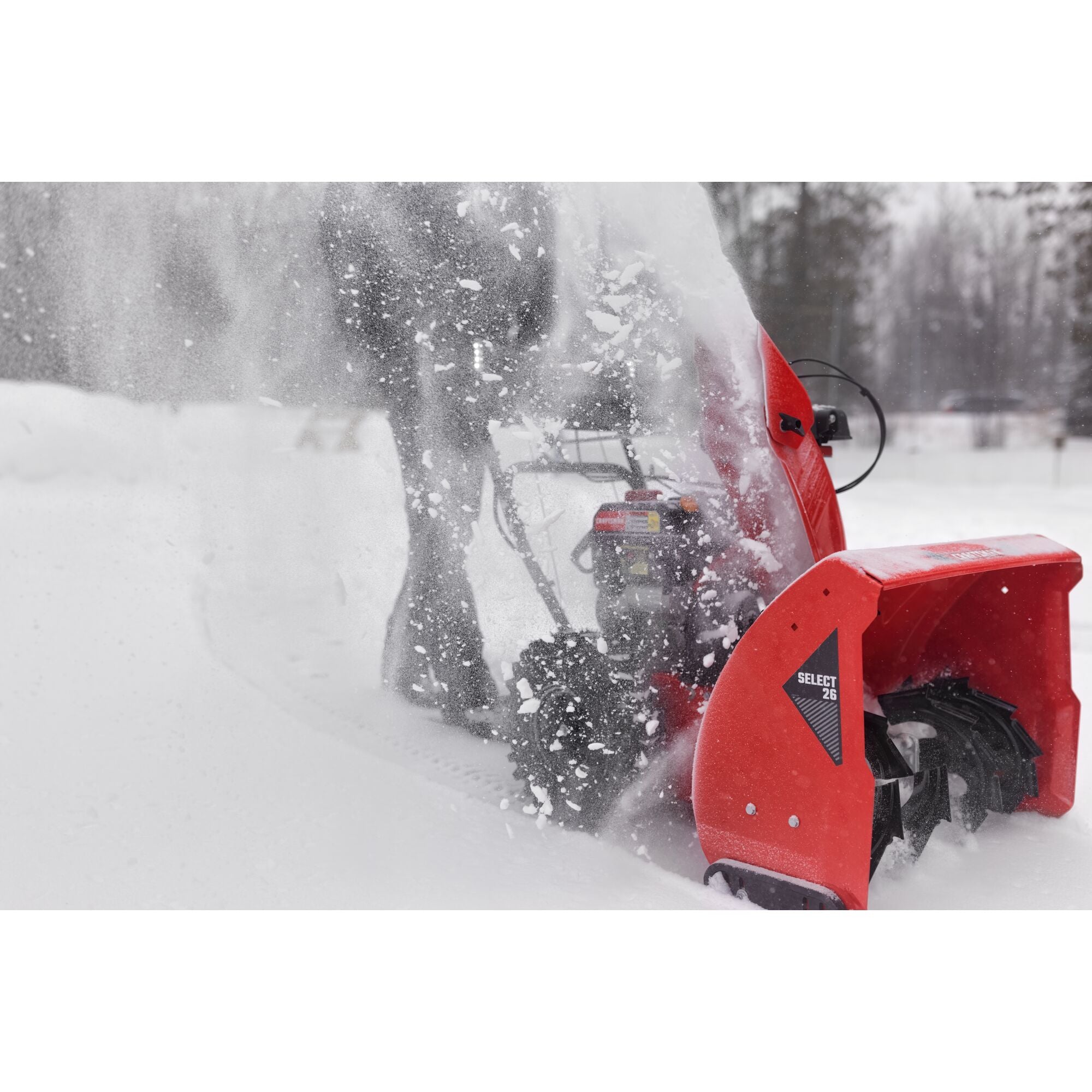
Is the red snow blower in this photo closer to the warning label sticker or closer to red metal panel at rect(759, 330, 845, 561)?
red metal panel at rect(759, 330, 845, 561)

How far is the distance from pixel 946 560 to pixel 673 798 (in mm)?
922

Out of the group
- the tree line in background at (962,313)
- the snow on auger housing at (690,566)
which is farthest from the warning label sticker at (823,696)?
the tree line in background at (962,313)

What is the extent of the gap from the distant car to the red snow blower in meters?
9.17

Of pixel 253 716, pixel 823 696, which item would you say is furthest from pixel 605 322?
pixel 253 716

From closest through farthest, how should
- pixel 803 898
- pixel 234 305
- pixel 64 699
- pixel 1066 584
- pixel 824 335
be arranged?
pixel 803 898 → pixel 1066 584 → pixel 64 699 → pixel 234 305 → pixel 824 335

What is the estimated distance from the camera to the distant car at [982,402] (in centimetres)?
1051

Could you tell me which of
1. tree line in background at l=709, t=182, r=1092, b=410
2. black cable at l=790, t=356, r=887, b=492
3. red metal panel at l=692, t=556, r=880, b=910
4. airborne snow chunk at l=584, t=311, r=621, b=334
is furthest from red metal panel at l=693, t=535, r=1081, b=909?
tree line in background at l=709, t=182, r=1092, b=410

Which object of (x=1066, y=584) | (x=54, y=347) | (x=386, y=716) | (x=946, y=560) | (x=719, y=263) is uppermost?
(x=719, y=263)

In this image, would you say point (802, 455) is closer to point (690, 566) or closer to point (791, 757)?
point (690, 566)

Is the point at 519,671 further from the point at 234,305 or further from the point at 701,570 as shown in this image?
the point at 234,305

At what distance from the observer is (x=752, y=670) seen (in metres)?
1.88

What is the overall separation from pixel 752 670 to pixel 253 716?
170 cm

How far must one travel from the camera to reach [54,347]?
125 inches

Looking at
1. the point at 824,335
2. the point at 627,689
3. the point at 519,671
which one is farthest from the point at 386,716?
the point at 824,335
